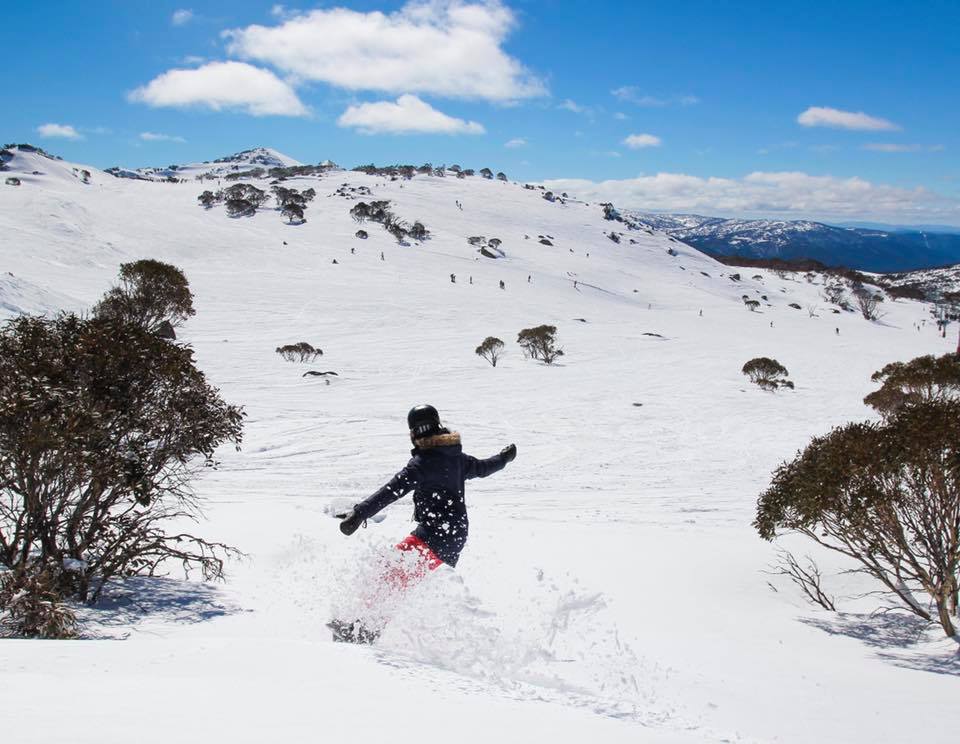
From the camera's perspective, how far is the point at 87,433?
536 cm

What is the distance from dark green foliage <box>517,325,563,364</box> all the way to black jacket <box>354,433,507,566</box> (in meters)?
27.5

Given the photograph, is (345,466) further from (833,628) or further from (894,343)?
(894,343)

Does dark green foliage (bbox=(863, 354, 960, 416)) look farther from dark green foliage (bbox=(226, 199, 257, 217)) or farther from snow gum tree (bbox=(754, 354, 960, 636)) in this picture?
dark green foliage (bbox=(226, 199, 257, 217))

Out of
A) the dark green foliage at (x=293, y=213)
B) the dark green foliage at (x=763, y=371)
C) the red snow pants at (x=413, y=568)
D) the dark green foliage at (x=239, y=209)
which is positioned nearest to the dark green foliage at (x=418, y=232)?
the dark green foliage at (x=293, y=213)

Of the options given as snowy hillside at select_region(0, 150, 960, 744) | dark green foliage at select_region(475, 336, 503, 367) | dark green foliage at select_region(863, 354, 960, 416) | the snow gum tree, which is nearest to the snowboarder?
snowy hillside at select_region(0, 150, 960, 744)

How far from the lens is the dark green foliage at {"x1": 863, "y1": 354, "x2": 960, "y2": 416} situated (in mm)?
20594

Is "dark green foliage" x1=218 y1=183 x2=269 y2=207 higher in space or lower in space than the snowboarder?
higher

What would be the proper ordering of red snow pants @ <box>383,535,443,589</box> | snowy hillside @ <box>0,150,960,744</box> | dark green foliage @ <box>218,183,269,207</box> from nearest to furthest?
snowy hillside @ <box>0,150,960,744</box> → red snow pants @ <box>383,535,443,589</box> → dark green foliage @ <box>218,183,269,207</box>

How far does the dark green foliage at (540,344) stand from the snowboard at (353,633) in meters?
28.1

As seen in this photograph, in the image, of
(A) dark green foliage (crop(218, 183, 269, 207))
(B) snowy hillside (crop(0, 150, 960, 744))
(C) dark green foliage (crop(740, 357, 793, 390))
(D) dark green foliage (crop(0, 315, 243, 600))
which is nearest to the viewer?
(B) snowy hillside (crop(0, 150, 960, 744))

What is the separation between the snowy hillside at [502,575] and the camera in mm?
2924

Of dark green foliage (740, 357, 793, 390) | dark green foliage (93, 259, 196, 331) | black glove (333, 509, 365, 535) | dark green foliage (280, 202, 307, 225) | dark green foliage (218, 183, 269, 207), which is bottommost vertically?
black glove (333, 509, 365, 535)

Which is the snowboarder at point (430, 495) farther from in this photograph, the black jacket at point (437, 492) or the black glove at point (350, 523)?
the black glove at point (350, 523)

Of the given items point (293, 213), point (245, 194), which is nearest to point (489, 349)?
point (293, 213)
